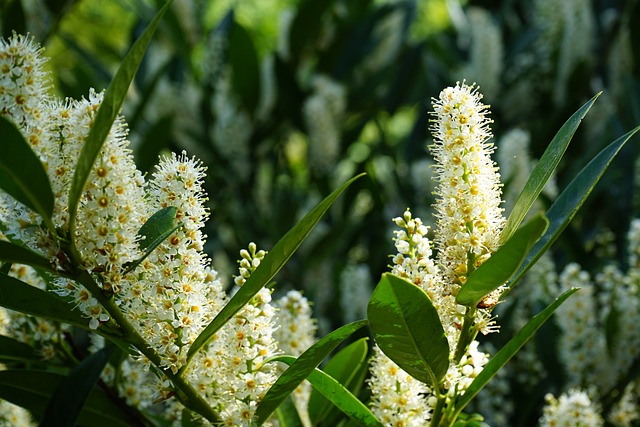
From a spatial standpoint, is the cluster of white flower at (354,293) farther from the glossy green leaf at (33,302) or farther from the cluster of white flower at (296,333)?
the glossy green leaf at (33,302)

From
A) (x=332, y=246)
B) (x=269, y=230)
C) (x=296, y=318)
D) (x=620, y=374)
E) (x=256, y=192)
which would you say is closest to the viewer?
(x=296, y=318)

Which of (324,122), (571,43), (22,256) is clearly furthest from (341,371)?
(571,43)

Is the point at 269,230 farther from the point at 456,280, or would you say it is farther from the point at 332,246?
the point at 456,280

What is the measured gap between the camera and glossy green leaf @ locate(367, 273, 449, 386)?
1.29 meters

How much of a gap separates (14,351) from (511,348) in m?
1.04

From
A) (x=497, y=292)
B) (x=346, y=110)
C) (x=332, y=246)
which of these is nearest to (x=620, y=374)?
(x=497, y=292)

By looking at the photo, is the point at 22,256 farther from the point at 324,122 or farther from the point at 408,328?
the point at 324,122

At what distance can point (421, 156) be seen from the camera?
4.52 meters

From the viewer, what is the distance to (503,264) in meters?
1.25

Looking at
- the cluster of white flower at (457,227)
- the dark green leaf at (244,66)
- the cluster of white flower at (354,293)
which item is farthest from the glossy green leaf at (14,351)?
the dark green leaf at (244,66)

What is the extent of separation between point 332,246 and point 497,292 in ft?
8.39

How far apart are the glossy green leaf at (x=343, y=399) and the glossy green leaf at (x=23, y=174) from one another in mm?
494

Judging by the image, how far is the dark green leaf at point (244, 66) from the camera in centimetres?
443

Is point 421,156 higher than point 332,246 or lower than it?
higher
